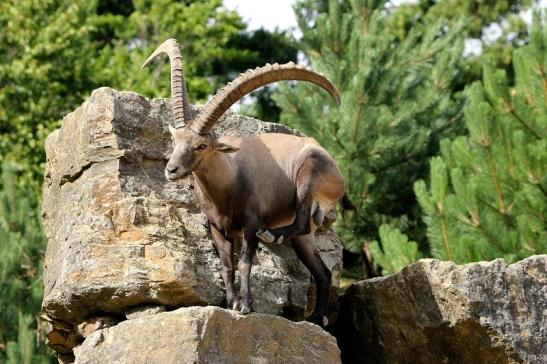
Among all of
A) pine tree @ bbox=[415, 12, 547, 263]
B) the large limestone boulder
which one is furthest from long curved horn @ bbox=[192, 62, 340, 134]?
pine tree @ bbox=[415, 12, 547, 263]

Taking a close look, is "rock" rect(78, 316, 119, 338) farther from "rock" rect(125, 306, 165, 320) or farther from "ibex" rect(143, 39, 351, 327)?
"ibex" rect(143, 39, 351, 327)

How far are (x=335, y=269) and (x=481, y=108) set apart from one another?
4.09 m

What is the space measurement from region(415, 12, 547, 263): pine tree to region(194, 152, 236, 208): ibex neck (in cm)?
485

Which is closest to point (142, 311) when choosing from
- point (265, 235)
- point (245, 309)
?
point (245, 309)

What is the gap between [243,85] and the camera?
839 cm

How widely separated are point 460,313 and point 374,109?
7.17 meters

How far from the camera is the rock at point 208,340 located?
26.1 feet

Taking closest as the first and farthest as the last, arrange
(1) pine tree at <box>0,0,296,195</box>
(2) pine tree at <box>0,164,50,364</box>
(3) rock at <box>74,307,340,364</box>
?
(3) rock at <box>74,307,340,364</box>, (2) pine tree at <box>0,164,50,364</box>, (1) pine tree at <box>0,0,296,195</box>

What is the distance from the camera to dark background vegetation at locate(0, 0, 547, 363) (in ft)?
43.2

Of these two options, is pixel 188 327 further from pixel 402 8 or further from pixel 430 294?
pixel 402 8

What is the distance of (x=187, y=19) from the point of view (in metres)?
24.6

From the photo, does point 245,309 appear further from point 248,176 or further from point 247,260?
point 248,176

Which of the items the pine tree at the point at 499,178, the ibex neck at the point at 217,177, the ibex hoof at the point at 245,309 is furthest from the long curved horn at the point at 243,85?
the pine tree at the point at 499,178

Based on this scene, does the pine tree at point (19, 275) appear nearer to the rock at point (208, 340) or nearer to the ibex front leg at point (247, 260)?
the rock at point (208, 340)
